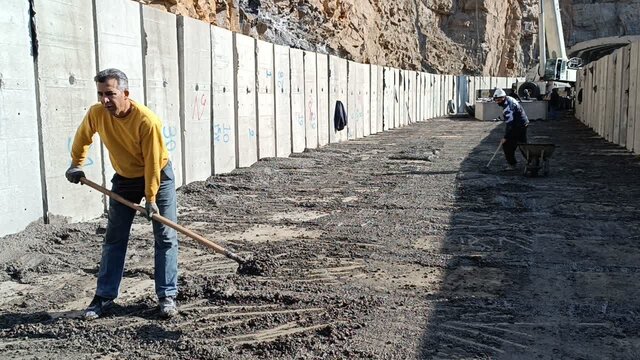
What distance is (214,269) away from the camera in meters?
6.05

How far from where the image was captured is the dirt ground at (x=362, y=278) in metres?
4.26

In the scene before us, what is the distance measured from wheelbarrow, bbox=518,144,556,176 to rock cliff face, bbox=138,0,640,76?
9.89 metres

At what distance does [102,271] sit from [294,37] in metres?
21.5

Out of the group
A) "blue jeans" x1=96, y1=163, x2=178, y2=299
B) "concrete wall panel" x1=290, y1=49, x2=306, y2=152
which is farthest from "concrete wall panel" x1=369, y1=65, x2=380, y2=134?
"blue jeans" x1=96, y1=163, x2=178, y2=299

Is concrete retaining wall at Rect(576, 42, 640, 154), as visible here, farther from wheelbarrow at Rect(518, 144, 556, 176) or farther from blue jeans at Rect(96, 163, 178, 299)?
blue jeans at Rect(96, 163, 178, 299)

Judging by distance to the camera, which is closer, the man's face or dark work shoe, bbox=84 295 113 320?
the man's face

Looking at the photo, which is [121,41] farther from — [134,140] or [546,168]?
[546,168]

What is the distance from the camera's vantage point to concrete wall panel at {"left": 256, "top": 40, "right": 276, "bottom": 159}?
1336cm

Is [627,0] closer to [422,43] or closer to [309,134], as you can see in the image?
[422,43]

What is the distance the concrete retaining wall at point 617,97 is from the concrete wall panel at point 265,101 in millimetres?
7874

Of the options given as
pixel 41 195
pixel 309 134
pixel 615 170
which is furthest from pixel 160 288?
pixel 309 134

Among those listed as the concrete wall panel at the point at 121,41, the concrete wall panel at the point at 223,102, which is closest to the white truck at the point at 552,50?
the concrete wall panel at the point at 223,102

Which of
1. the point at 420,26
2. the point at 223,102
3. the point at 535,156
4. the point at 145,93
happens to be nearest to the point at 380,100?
the point at 535,156

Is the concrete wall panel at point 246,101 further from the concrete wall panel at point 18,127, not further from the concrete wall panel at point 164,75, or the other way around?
the concrete wall panel at point 18,127
